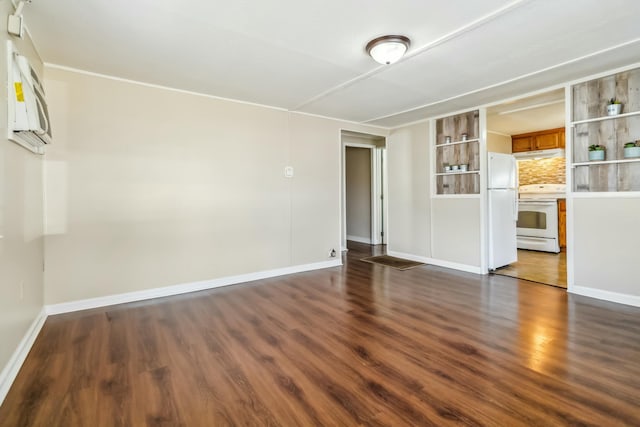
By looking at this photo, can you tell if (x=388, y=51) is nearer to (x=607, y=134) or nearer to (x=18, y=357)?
(x=607, y=134)

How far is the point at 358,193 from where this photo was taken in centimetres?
759

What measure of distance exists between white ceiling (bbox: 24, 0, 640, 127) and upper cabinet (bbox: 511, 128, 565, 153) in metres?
3.14

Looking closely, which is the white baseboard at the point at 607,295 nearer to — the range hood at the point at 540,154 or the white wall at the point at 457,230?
the white wall at the point at 457,230

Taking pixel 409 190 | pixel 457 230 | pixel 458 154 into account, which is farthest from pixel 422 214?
pixel 458 154

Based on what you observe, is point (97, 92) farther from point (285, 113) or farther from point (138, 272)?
point (285, 113)

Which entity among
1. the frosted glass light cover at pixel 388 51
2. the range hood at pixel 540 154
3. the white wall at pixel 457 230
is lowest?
the white wall at pixel 457 230

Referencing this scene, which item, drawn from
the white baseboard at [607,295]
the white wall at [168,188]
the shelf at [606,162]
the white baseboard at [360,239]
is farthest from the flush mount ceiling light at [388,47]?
the white baseboard at [360,239]

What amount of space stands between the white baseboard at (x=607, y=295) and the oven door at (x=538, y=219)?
2.71 metres

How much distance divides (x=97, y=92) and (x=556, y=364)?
181 inches

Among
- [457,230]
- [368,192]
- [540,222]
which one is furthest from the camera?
[368,192]

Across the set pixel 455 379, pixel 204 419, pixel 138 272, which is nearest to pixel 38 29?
pixel 138 272

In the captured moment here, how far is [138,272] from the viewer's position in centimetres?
346

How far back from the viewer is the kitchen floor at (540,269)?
4.11m

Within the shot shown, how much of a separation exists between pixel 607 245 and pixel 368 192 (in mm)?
4529
